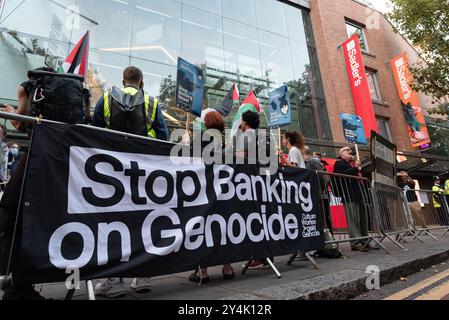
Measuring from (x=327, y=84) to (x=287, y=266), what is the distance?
14567 mm

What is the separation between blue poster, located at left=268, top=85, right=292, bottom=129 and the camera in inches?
371

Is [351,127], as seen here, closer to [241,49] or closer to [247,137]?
[241,49]

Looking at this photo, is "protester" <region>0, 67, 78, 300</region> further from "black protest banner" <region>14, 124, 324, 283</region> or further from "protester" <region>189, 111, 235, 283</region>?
"protester" <region>189, 111, 235, 283</region>

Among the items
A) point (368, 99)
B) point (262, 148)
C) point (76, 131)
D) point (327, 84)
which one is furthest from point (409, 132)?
point (76, 131)

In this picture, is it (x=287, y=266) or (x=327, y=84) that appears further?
(x=327, y=84)

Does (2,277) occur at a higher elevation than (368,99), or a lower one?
lower

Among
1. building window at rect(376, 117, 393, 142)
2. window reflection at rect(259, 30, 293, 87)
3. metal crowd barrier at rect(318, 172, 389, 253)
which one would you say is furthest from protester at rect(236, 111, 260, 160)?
building window at rect(376, 117, 393, 142)

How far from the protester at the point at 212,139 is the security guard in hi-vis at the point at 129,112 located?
2.13 ft

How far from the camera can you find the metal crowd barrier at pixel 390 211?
5.33m

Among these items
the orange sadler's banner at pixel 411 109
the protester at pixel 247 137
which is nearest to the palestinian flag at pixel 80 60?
the protester at pixel 247 137

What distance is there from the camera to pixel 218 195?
10.7 feet

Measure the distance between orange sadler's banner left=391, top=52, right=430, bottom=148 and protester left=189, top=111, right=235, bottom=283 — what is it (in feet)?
59.7

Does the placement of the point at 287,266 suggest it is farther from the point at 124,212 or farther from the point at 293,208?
the point at 124,212
